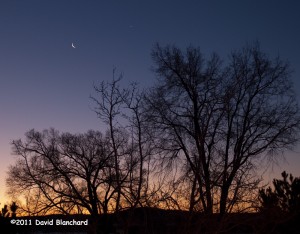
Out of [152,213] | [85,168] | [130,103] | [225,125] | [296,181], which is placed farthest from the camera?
[85,168]

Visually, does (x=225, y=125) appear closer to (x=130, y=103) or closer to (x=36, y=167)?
(x=36, y=167)

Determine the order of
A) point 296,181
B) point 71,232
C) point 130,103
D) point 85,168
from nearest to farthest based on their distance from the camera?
1. point 130,103
2. point 71,232
3. point 296,181
4. point 85,168

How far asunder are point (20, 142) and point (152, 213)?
844 inches

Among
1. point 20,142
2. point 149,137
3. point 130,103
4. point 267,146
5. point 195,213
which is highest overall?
point 20,142

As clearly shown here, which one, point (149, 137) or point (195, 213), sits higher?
point (149, 137)

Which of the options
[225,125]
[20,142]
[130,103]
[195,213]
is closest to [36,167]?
[20,142]

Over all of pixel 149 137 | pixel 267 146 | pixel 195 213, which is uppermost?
pixel 267 146

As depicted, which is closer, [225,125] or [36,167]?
[225,125]

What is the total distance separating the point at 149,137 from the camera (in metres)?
8.49

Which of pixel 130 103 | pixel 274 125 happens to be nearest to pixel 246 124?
pixel 274 125

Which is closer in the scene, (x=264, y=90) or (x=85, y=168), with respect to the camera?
(x=264, y=90)

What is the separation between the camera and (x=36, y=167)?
86.1 ft

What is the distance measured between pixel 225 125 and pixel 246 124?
1869 mm

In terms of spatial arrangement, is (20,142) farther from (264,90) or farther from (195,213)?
(195,213)
